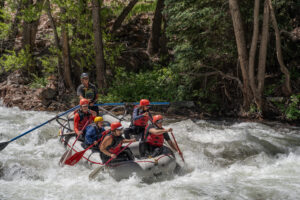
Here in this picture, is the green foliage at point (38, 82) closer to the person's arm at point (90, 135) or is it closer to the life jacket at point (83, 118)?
the life jacket at point (83, 118)

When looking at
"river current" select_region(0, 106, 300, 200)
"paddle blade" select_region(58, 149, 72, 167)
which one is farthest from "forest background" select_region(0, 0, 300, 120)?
"paddle blade" select_region(58, 149, 72, 167)

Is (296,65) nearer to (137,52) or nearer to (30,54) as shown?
(137,52)

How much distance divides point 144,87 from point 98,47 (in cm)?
247

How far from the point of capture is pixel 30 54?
48.0ft

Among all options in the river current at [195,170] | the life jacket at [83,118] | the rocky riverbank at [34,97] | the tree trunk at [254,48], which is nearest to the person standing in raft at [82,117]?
the life jacket at [83,118]

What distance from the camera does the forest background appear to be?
995cm

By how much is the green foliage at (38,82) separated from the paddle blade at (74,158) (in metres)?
8.32

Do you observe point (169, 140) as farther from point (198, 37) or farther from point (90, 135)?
point (198, 37)

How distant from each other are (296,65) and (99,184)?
7.77 m

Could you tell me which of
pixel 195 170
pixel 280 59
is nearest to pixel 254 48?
pixel 280 59

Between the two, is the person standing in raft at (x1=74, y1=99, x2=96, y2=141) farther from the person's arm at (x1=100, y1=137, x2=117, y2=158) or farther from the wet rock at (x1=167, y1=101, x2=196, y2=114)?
the wet rock at (x1=167, y1=101, x2=196, y2=114)

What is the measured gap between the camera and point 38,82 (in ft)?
47.6

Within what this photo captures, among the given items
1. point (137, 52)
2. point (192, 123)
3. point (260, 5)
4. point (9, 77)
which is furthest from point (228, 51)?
point (9, 77)

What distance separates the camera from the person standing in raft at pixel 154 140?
20.6 feet
